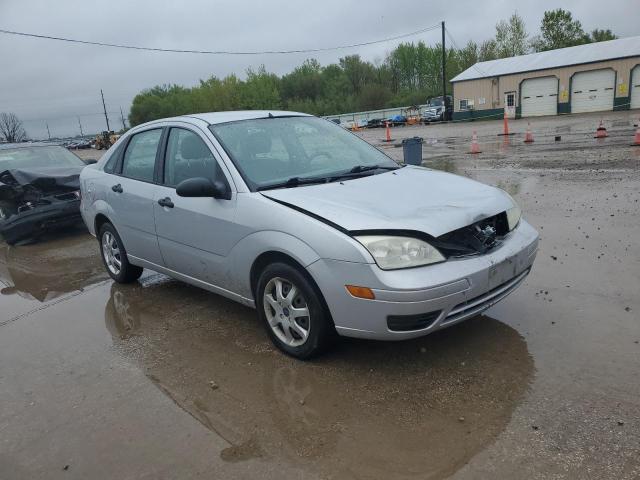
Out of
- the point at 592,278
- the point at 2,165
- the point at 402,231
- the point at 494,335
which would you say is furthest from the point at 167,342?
the point at 2,165

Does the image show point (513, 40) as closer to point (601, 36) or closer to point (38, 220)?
point (601, 36)

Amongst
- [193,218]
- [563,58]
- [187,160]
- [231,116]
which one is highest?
[563,58]

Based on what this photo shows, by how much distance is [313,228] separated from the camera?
3.39 metres

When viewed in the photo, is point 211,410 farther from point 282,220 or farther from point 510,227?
point 510,227

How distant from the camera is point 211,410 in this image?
329 centimetres

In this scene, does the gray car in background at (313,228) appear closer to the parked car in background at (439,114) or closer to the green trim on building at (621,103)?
the green trim on building at (621,103)

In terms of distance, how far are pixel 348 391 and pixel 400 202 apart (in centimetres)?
127

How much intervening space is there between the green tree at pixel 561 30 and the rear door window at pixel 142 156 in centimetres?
6761

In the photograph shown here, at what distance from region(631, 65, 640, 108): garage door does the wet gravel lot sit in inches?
1388

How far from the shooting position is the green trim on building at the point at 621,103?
3538 centimetres

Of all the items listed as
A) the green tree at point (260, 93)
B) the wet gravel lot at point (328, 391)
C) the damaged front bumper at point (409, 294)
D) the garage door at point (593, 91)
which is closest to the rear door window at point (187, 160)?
the wet gravel lot at point (328, 391)

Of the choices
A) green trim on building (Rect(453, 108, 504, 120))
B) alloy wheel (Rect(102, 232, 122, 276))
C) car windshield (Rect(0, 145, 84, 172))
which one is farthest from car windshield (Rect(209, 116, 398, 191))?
green trim on building (Rect(453, 108, 504, 120))

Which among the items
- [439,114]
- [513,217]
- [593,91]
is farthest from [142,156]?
[439,114]

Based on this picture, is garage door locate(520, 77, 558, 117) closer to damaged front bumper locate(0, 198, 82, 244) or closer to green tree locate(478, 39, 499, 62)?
green tree locate(478, 39, 499, 62)
